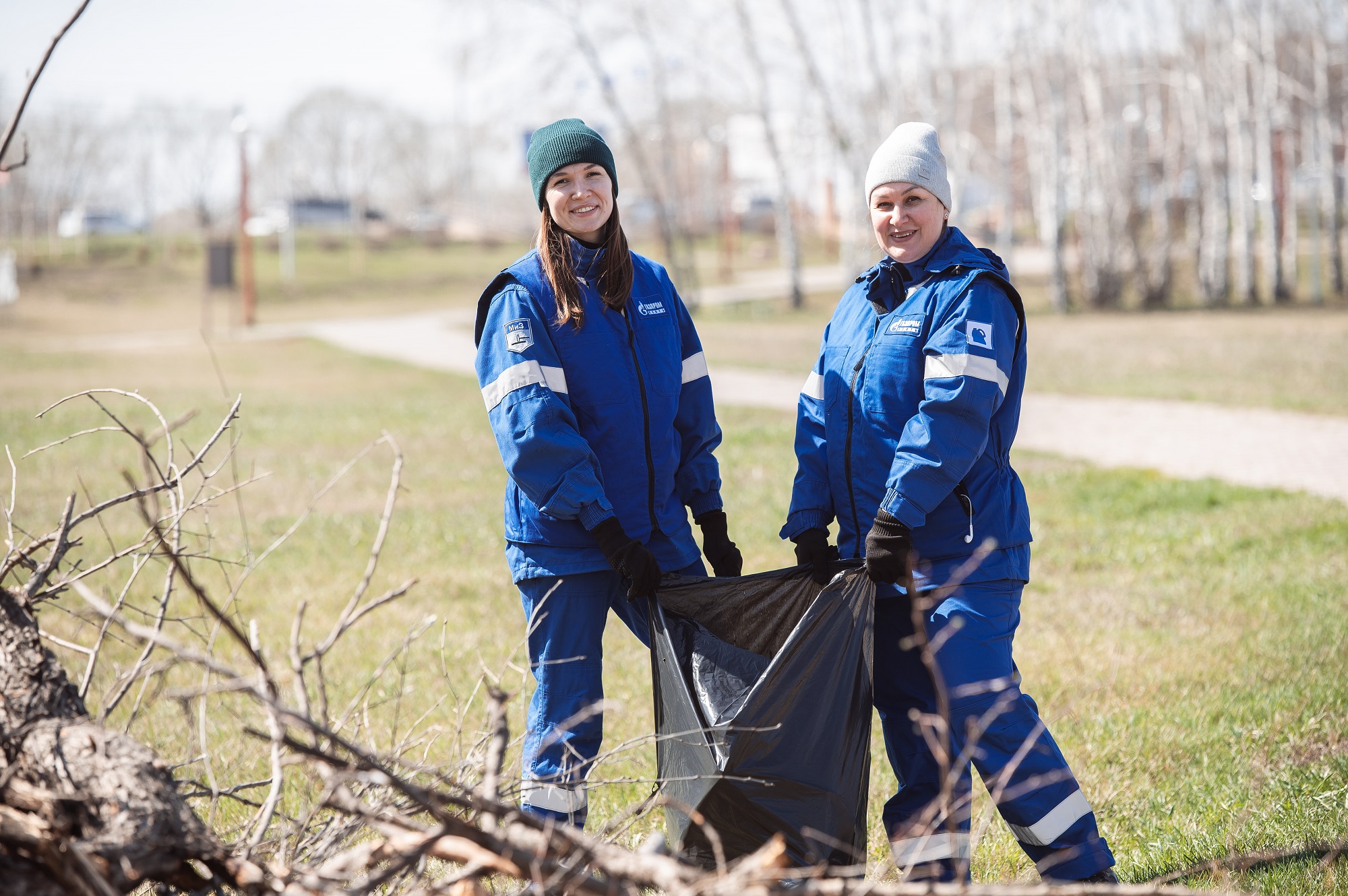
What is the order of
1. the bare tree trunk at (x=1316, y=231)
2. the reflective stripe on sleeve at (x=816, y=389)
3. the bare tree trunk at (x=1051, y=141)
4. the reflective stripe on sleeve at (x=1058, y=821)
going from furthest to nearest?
the bare tree trunk at (x=1316, y=231) → the bare tree trunk at (x=1051, y=141) → the reflective stripe on sleeve at (x=816, y=389) → the reflective stripe on sleeve at (x=1058, y=821)

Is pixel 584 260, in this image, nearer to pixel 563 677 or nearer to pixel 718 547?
pixel 718 547

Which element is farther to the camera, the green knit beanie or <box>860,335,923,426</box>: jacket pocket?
the green knit beanie

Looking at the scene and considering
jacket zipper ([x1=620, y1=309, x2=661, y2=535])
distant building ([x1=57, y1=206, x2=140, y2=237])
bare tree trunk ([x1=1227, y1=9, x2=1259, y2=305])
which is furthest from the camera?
distant building ([x1=57, y1=206, x2=140, y2=237])

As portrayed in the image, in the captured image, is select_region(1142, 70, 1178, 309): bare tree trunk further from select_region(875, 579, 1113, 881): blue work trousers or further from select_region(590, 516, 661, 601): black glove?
select_region(590, 516, 661, 601): black glove

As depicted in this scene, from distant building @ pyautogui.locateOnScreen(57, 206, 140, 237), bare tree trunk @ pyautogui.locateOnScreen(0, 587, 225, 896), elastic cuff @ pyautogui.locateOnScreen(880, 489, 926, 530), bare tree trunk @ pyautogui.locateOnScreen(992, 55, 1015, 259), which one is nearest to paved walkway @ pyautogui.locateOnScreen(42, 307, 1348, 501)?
elastic cuff @ pyautogui.locateOnScreen(880, 489, 926, 530)

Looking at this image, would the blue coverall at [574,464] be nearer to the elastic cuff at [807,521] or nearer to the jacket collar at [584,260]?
the jacket collar at [584,260]

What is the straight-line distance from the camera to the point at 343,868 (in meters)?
1.90

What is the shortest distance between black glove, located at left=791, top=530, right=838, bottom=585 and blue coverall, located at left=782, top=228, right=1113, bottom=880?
42mm

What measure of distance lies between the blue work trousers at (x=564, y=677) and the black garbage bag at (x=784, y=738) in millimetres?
196

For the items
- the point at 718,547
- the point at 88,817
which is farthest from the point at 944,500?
the point at 88,817

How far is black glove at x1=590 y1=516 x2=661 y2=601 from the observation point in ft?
9.29

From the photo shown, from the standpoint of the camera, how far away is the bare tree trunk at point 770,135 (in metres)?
27.4

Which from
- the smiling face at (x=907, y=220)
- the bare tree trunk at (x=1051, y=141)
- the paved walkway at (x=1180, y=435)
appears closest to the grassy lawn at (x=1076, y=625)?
the paved walkway at (x=1180, y=435)

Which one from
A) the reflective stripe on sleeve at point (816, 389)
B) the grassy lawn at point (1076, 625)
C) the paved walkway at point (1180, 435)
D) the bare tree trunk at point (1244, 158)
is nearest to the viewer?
the reflective stripe on sleeve at point (816, 389)
